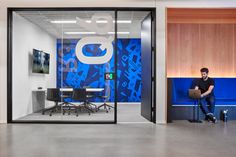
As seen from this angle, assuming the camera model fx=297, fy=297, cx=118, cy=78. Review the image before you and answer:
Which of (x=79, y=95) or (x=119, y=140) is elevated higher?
(x=79, y=95)

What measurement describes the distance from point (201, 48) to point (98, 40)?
331 centimetres

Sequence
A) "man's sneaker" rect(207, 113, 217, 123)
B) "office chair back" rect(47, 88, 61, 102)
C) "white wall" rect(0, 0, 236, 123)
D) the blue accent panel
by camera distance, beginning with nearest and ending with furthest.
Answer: "white wall" rect(0, 0, 236, 123), "man's sneaker" rect(207, 113, 217, 123), "office chair back" rect(47, 88, 61, 102), the blue accent panel

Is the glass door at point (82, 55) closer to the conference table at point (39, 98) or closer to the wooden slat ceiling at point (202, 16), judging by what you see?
the conference table at point (39, 98)

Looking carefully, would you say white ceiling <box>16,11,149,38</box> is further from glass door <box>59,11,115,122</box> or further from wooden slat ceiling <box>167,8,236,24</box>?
wooden slat ceiling <box>167,8,236,24</box>

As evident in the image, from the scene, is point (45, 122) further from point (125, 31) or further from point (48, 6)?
point (125, 31)

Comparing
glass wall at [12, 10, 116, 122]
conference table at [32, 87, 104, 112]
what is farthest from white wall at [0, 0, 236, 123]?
conference table at [32, 87, 104, 112]

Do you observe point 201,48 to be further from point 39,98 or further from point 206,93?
point 39,98

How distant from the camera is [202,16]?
29.4ft

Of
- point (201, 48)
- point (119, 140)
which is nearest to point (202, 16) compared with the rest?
point (201, 48)

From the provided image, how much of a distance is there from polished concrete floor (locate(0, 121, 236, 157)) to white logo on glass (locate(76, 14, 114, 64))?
1.78 meters

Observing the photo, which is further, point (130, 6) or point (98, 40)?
point (98, 40)

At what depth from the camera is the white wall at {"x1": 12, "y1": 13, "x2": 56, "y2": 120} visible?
327 inches

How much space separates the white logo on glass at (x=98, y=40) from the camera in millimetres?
8000

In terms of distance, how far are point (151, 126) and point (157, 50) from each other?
1979mm
